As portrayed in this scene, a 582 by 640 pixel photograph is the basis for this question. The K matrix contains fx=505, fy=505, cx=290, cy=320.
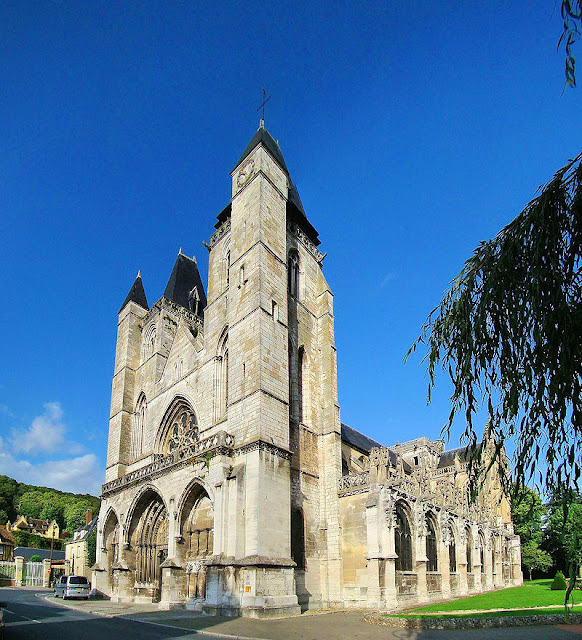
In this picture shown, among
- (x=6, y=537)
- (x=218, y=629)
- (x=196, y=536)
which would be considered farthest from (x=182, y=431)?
(x=6, y=537)

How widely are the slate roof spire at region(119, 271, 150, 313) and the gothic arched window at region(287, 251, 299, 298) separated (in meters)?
10.8

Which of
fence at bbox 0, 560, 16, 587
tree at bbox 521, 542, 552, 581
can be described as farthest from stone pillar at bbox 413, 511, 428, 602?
fence at bbox 0, 560, 16, 587

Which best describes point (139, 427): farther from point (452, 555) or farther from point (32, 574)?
point (32, 574)

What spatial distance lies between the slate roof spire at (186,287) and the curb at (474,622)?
2301 cm

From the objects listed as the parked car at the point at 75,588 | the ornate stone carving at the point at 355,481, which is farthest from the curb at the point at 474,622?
the parked car at the point at 75,588

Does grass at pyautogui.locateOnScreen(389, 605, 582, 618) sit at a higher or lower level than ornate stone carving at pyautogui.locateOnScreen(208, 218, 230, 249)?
lower

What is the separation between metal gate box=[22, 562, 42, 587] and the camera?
45.7 metres

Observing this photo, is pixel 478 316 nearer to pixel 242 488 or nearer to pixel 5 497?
pixel 242 488

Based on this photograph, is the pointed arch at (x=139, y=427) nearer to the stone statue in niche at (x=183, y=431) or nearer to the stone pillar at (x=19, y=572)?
the stone statue in niche at (x=183, y=431)

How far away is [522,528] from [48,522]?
8461 cm

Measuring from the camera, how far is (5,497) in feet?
315

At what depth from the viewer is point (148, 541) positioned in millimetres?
21734

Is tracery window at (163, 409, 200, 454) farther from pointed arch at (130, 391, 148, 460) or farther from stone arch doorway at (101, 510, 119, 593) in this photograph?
stone arch doorway at (101, 510, 119, 593)

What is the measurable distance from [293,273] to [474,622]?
53.4 feet
